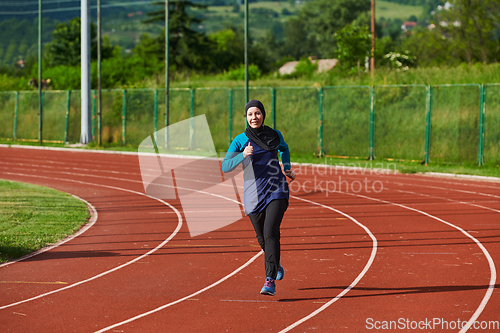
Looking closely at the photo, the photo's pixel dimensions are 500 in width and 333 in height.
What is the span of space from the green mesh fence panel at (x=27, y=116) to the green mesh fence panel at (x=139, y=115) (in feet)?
24.7

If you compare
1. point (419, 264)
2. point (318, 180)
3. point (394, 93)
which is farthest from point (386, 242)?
point (394, 93)

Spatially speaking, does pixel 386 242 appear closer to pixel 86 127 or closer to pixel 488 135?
pixel 488 135

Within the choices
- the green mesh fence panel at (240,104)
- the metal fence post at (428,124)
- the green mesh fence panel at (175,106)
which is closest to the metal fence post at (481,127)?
the metal fence post at (428,124)

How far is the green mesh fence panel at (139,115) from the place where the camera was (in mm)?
33156

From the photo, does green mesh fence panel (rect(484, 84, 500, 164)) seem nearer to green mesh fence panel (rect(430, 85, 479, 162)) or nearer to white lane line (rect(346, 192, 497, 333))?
green mesh fence panel (rect(430, 85, 479, 162))

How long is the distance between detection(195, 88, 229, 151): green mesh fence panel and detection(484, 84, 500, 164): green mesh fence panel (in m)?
12.2

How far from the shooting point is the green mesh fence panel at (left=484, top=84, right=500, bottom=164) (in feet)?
71.3

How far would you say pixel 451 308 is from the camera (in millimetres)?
6574

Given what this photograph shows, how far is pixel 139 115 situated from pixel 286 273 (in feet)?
86.5

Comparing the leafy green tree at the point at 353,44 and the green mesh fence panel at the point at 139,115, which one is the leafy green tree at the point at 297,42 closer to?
the leafy green tree at the point at 353,44

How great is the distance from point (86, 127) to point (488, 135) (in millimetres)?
20844

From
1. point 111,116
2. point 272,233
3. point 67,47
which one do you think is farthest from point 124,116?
point 67,47

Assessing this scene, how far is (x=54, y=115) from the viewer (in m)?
36.8

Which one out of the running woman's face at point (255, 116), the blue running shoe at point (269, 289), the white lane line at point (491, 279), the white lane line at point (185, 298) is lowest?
the white lane line at point (185, 298)
